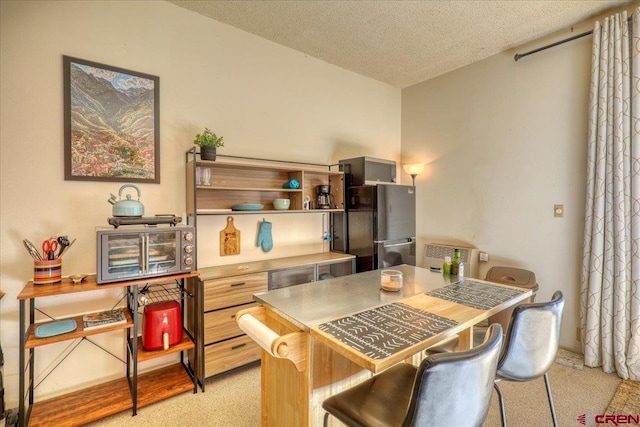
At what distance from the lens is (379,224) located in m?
3.26

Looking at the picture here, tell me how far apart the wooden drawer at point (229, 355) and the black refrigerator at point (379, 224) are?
4.82 feet

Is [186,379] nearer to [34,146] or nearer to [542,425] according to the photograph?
[34,146]

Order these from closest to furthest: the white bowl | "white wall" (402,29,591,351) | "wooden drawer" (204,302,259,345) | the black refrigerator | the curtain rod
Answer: "wooden drawer" (204,302,259,345), the curtain rod, "white wall" (402,29,591,351), the white bowl, the black refrigerator

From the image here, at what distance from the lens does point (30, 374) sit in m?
2.01

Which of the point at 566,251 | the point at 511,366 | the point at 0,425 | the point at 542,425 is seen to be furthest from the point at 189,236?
the point at 566,251

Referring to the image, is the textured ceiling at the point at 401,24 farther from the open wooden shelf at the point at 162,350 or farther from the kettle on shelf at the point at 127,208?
the open wooden shelf at the point at 162,350

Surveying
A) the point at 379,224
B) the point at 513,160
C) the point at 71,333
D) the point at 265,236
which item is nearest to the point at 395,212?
the point at 379,224

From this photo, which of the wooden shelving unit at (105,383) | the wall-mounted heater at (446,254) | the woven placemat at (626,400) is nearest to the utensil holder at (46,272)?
the wooden shelving unit at (105,383)

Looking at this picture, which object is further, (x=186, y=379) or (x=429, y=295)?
(x=186, y=379)

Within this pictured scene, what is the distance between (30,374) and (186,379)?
97 centimetres

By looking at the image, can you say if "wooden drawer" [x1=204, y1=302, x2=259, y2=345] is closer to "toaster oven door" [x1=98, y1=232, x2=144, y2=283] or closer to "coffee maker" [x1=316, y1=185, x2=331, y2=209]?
"toaster oven door" [x1=98, y1=232, x2=144, y2=283]

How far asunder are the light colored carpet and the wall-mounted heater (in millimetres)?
1166

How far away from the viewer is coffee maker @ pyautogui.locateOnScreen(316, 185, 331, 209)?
333 centimetres

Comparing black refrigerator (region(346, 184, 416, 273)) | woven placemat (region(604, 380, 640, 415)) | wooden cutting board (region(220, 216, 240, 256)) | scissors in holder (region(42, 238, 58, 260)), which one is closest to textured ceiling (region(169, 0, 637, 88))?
black refrigerator (region(346, 184, 416, 273))
